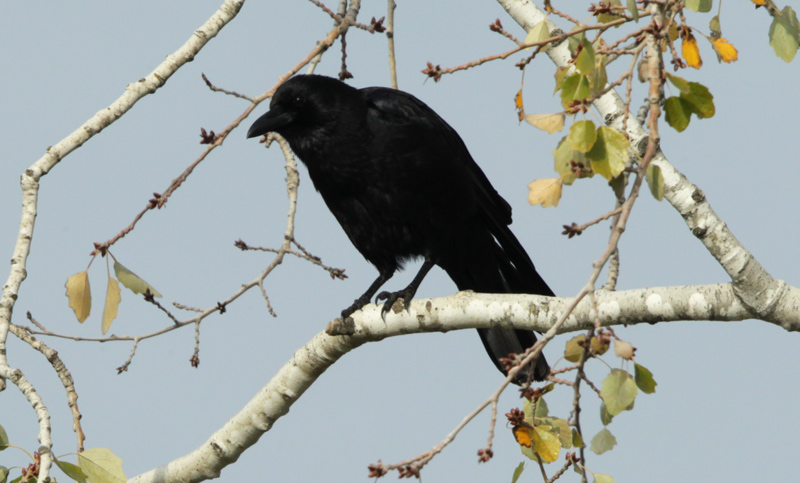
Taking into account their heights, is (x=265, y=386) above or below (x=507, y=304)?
above

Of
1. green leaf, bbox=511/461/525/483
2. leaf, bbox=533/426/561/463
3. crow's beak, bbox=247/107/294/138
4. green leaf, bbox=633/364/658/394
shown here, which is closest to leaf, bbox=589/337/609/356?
green leaf, bbox=633/364/658/394

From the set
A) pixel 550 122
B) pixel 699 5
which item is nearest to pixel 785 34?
pixel 699 5

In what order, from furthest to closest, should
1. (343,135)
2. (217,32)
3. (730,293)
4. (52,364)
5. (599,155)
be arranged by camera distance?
(343,135) → (217,32) → (52,364) → (730,293) → (599,155)

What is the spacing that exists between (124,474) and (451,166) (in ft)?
8.08

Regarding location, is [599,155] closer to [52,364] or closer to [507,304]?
[507,304]

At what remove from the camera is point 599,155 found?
2.01 meters

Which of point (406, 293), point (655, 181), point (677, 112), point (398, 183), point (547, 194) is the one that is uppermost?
point (398, 183)

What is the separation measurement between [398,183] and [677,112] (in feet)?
6.96

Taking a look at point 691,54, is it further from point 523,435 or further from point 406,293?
point 406,293

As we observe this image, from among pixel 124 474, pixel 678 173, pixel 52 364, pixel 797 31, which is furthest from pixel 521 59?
pixel 52 364

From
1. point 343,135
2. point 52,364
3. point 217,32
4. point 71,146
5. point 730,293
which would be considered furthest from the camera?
point 343,135

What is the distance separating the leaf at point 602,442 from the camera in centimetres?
259

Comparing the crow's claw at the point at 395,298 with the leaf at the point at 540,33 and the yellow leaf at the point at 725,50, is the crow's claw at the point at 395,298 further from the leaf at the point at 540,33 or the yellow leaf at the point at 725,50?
the yellow leaf at the point at 725,50

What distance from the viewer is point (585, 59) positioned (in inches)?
82.8
